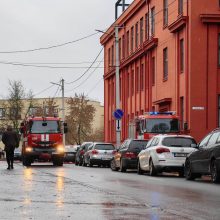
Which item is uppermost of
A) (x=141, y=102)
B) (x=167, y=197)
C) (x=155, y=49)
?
(x=155, y=49)

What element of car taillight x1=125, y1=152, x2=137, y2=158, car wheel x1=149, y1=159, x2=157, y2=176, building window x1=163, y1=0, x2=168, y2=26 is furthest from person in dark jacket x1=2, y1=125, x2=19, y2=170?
building window x1=163, y1=0, x2=168, y2=26

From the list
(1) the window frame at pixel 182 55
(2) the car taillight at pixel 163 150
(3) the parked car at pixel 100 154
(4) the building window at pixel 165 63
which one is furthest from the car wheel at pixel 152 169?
(4) the building window at pixel 165 63

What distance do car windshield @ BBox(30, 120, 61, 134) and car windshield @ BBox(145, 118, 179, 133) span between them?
544 centimetres

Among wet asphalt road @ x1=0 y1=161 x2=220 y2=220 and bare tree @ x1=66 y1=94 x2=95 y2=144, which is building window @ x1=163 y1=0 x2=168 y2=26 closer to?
wet asphalt road @ x1=0 y1=161 x2=220 y2=220

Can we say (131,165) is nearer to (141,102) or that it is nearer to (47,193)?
(47,193)

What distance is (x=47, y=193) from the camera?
1536cm

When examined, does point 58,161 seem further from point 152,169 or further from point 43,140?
point 152,169

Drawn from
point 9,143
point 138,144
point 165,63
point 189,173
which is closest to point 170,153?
point 189,173

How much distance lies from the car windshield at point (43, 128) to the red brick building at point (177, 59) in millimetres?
7649

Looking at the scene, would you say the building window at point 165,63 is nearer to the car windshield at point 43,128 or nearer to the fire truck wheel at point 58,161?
the car windshield at point 43,128

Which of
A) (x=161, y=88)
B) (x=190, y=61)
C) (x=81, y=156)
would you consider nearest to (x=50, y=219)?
(x=190, y=61)

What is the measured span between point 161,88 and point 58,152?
12.0m

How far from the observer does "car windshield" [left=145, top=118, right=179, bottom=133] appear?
112ft

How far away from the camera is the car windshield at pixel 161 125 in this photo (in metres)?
34.1
